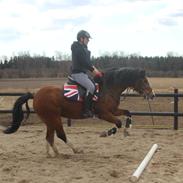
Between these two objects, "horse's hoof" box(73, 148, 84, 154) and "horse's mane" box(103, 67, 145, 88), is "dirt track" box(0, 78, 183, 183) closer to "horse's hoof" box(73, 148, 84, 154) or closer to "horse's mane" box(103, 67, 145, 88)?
"horse's hoof" box(73, 148, 84, 154)

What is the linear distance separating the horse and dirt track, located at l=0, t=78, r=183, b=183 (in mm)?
→ 638

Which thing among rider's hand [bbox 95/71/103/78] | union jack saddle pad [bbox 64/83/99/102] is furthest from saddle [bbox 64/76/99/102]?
rider's hand [bbox 95/71/103/78]

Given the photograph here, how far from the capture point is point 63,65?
80.7 meters

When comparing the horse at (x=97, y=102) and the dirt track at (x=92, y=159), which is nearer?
the dirt track at (x=92, y=159)

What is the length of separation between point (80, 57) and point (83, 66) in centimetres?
20

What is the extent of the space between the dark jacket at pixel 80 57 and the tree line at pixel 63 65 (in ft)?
212

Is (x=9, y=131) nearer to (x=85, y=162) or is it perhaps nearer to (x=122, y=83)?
(x=85, y=162)

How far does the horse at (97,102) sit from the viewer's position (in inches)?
332

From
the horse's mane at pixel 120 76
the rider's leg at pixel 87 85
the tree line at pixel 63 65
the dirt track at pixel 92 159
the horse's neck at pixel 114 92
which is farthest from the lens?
the tree line at pixel 63 65

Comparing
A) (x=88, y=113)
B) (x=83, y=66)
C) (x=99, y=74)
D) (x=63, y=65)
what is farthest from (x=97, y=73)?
(x=63, y=65)

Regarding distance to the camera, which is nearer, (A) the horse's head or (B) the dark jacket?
(B) the dark jacket

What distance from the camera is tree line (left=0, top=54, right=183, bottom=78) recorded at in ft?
246

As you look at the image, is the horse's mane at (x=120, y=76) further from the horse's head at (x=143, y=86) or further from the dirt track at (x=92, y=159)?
the dirt track at (x=92, y=159)

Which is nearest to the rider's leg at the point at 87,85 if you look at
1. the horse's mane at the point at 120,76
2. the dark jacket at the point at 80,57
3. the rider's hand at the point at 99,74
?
the dark jacket at the point at 80,57
